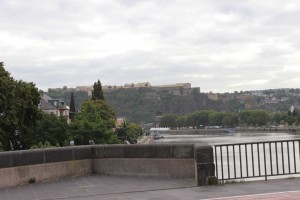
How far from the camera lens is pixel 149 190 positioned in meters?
9.65

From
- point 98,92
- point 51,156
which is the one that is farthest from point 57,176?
point 98,92

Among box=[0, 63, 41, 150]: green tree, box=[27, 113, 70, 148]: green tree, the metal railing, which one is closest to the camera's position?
Answer: the metal railing

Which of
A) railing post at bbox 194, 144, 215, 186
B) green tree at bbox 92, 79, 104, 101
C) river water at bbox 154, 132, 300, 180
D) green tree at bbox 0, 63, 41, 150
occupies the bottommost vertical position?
river water at bbox 154, 132, 300, 180

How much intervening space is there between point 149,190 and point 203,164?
1262 millimetres

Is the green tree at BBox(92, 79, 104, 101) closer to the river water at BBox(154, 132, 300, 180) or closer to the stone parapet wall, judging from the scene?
the river water at BBox(154, 132, 300, 180)

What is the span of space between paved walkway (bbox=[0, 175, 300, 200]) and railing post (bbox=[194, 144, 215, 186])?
0.78ft

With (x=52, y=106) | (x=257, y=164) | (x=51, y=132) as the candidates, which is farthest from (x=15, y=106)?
(x=52, y=106)

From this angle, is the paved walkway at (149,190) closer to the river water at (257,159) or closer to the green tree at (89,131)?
the river water at (257,159)

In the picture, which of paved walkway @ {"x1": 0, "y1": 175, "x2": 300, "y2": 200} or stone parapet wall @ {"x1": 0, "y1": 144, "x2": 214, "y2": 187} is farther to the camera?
stone parapet wall @ {"x1": 0, "y1": 144, "x2": 214, "y2": 187}

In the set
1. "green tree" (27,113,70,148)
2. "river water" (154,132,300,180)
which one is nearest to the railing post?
"river water" (154,132,300,180)

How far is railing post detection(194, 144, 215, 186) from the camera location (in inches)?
391

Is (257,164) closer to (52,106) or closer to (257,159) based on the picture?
(257,159)

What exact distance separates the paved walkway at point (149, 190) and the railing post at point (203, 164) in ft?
0.78

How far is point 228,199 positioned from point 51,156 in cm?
520
